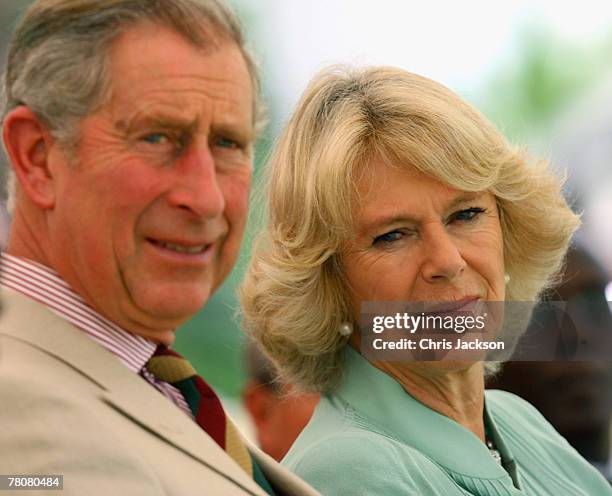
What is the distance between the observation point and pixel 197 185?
3.82 ft

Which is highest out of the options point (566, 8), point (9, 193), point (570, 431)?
point (566, 8)

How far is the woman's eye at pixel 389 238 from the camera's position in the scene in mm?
1629

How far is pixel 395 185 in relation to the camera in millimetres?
1609

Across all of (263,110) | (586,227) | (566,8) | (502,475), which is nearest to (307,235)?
(263,110)

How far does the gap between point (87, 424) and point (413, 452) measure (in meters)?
0.66

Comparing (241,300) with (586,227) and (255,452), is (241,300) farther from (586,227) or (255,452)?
(586,227)

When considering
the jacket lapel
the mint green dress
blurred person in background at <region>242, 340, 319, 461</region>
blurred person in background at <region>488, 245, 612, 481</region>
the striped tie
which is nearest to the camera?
the jacket lapel

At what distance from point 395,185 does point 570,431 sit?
78cm

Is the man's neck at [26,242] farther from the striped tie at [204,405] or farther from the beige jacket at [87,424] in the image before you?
A: the striped tie at [204,405]

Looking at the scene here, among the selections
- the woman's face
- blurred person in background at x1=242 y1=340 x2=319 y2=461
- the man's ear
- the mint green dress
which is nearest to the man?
the man's ear

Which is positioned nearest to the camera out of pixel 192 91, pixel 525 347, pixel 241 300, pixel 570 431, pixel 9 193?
pixel 192 91

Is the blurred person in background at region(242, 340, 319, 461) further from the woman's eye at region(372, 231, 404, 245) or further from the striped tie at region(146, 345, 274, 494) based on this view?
the striped tie at region(146, 345, 274, 494)

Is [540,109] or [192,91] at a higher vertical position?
[540,109]

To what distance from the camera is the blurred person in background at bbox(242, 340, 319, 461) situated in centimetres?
219
